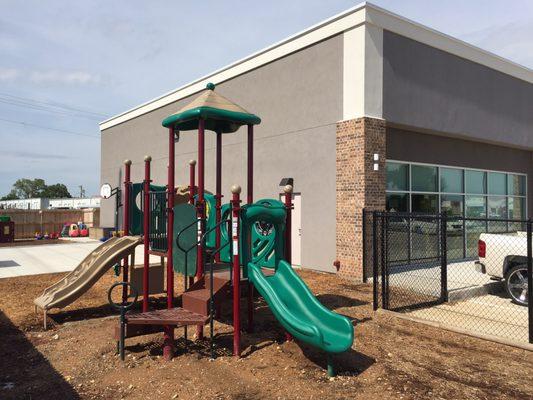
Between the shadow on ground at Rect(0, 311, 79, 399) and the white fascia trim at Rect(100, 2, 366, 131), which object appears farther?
the white fascia trim at Rect(100, 2, 366, 131)

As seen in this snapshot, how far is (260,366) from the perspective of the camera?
5109 millimetres

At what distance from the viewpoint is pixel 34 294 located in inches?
363

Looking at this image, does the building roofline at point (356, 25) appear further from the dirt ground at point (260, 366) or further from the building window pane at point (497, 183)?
the dirt ground at point (260, 366)

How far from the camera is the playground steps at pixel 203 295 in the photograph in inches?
219

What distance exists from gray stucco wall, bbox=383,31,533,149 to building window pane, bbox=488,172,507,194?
3.95 feet

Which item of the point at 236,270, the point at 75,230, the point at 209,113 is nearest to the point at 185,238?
the point at 236,270

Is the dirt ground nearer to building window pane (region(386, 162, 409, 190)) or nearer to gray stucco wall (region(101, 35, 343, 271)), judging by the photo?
gray stucco wall (region(101, 35, 343, 271))

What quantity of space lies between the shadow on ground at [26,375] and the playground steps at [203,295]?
1.67m

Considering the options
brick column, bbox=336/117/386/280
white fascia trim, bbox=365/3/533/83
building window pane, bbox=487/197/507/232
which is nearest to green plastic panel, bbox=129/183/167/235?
brick column, bbox=336/117/386/280

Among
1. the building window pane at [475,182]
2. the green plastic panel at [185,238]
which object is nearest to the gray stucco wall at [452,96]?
the building window pane at [475,182]

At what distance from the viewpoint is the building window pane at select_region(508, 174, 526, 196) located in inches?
646

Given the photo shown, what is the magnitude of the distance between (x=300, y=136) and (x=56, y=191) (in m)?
125

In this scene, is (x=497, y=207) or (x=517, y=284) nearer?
(x=517, y=284)

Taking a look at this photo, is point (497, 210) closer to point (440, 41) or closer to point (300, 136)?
point (440, 41)
